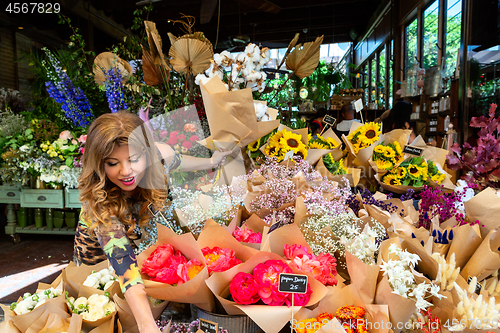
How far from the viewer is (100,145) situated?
915 mm

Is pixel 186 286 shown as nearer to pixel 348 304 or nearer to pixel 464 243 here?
pixel 348 304

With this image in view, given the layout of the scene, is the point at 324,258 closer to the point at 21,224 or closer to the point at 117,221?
the point at 117,221

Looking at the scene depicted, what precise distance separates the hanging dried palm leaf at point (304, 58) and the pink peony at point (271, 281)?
98cm

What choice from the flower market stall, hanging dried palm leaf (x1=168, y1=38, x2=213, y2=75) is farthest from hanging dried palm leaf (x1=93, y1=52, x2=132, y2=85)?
hanging dried palm leaf (x1=168, y1=38, x2=213, y2=75)

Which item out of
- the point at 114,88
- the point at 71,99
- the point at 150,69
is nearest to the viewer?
the point at 150,69

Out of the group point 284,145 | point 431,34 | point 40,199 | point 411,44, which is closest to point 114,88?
point 284,145

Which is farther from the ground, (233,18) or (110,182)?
(233,18)

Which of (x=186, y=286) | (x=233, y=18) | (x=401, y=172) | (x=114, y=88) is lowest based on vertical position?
(x=186, y=286)

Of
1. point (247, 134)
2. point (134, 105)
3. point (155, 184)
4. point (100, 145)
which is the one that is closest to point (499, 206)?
point (247, 134)

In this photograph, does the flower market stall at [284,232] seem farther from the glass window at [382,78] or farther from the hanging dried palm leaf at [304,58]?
the glass window at [382,78]

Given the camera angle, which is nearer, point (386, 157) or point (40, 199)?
point (386, 157)

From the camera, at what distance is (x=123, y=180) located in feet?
3.15

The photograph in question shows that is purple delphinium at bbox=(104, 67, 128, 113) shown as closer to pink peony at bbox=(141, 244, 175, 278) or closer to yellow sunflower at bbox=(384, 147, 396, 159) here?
pink peony at bbox=(141, 244, 175, 278)

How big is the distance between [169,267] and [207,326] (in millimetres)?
144
